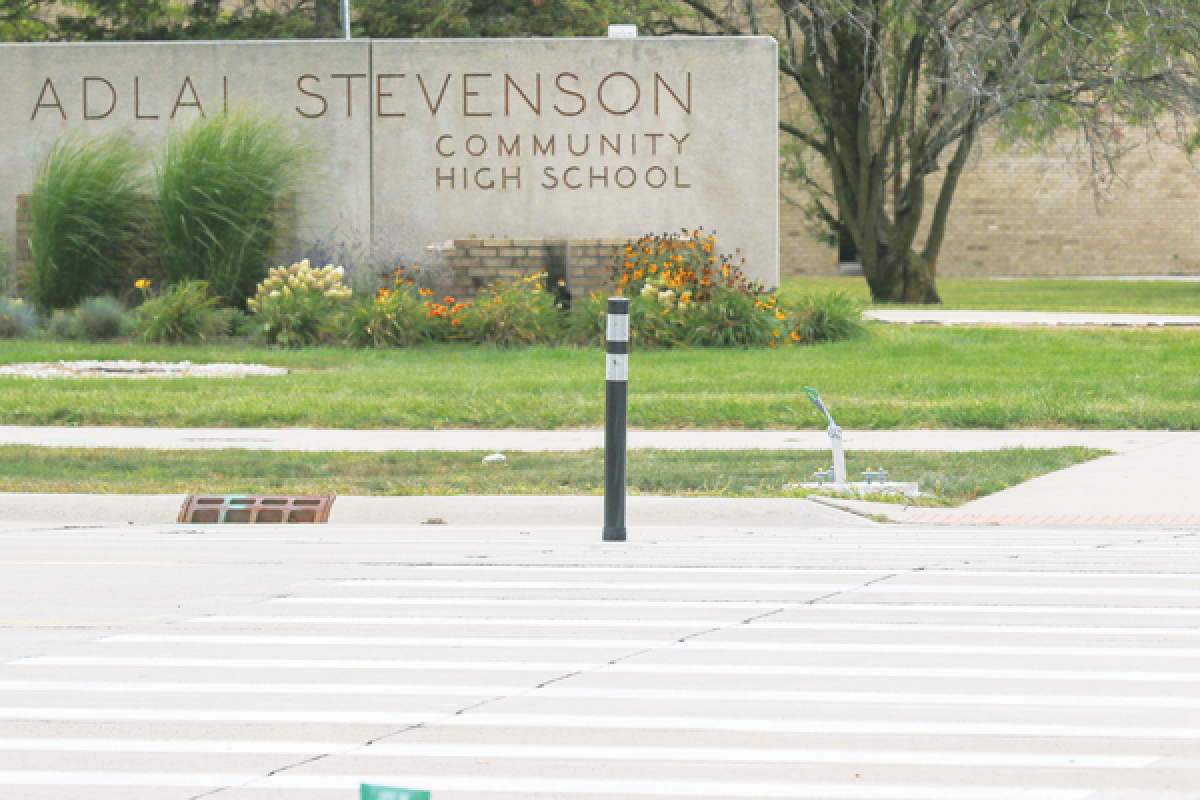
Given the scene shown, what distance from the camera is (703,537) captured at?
8.84m

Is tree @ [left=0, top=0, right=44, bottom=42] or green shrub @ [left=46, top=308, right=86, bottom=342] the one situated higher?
tree @ [left=0, top=0, right=44, bottom=42]

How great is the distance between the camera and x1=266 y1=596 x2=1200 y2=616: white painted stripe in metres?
6.43

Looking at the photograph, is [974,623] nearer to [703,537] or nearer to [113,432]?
[703,537]

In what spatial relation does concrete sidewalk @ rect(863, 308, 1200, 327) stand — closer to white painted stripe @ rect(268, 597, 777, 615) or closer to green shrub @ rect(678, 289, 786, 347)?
green shrub @ rect(678, 289, 786, 347)

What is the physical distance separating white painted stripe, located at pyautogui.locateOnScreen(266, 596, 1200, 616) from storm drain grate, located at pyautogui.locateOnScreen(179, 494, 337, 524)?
9.45ft

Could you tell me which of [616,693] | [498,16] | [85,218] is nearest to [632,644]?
[616,693]

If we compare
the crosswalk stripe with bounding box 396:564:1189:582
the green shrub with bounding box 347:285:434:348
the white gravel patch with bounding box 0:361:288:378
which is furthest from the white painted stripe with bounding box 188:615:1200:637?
the green shrub with bounding box 347:285:434:348

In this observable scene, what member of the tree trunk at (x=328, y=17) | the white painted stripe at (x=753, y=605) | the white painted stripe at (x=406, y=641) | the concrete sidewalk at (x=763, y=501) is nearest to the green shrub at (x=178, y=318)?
the concrete sidewalk at (x=763, y=501)

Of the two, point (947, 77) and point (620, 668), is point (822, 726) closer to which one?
point (620, 668)

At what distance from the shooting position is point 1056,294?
3675 cm

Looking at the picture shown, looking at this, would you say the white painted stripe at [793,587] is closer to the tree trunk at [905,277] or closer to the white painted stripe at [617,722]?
the white painted stripe at [617,722]

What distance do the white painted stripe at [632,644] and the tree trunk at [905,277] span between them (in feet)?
88.5

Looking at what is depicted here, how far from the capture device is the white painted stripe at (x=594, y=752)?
4.37 meters

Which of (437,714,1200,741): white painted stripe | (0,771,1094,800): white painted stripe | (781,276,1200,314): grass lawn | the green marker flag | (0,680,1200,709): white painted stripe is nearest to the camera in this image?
the green marker flag
